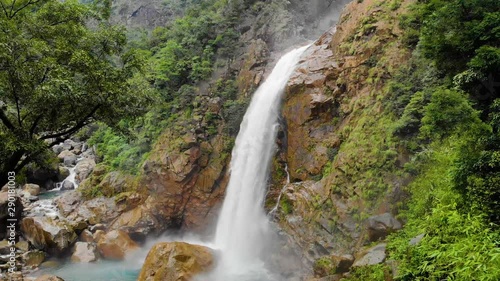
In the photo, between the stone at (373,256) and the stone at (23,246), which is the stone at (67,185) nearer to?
the stone at (23,246)

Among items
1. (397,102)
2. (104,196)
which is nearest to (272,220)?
→ (397,102)

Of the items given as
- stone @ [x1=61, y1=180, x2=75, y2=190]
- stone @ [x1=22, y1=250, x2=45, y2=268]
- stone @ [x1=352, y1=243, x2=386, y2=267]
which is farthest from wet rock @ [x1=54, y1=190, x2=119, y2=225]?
stone @ [x1=352, y1=243, x2=386, y2=267]

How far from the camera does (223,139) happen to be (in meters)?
21.0

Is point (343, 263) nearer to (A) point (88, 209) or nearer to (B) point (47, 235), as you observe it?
(B) point (47, 235)

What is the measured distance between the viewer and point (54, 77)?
26.3ft

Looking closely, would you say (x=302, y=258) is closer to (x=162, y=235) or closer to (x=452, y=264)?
(x=452, y=264)

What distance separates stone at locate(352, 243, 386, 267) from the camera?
8891 mm

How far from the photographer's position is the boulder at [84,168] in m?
26.9

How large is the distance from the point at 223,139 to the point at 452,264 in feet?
52.9

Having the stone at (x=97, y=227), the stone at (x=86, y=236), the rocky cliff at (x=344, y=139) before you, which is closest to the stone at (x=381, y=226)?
the rocky cliff at (x=344, y=139)

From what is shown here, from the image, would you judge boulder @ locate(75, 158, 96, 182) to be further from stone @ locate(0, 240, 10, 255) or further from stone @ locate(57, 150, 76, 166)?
stone @ locate(0, 240, 10, 255)

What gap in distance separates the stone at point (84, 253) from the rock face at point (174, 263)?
259 inches

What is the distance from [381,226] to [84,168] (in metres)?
24.5

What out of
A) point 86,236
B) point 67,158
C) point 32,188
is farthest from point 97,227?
point 67,158
